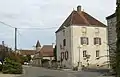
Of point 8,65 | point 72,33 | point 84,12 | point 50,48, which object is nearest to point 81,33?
point 72,33

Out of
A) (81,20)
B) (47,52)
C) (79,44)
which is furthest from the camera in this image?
(47,52)

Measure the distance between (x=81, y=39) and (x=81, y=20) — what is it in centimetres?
432

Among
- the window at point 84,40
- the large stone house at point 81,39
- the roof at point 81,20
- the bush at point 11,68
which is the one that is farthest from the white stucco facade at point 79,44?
the bush at point 11,68

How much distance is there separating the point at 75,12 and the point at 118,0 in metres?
64.6

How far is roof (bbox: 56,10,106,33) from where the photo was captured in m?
66.4

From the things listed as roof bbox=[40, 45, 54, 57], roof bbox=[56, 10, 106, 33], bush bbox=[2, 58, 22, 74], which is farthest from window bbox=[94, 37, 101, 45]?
roof bbox=[40, 45, 54, 57]

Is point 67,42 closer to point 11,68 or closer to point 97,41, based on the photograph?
point 97,41

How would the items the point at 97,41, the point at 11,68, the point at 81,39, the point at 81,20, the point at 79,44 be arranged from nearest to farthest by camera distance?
the point at 11,68
the point at 79,44
the point at 81,39
the point at 97,41
the point at 81,20

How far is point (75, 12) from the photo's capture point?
2751 inches

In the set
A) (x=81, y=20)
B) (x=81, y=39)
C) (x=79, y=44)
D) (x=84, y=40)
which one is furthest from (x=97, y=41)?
(x=81, y=20)

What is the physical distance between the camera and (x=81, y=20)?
67.3 meters

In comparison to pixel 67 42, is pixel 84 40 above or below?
above

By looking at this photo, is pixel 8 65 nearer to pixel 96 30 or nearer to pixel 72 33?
pixel 72 33

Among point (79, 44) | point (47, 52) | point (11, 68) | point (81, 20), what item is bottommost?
point (11, 68)
